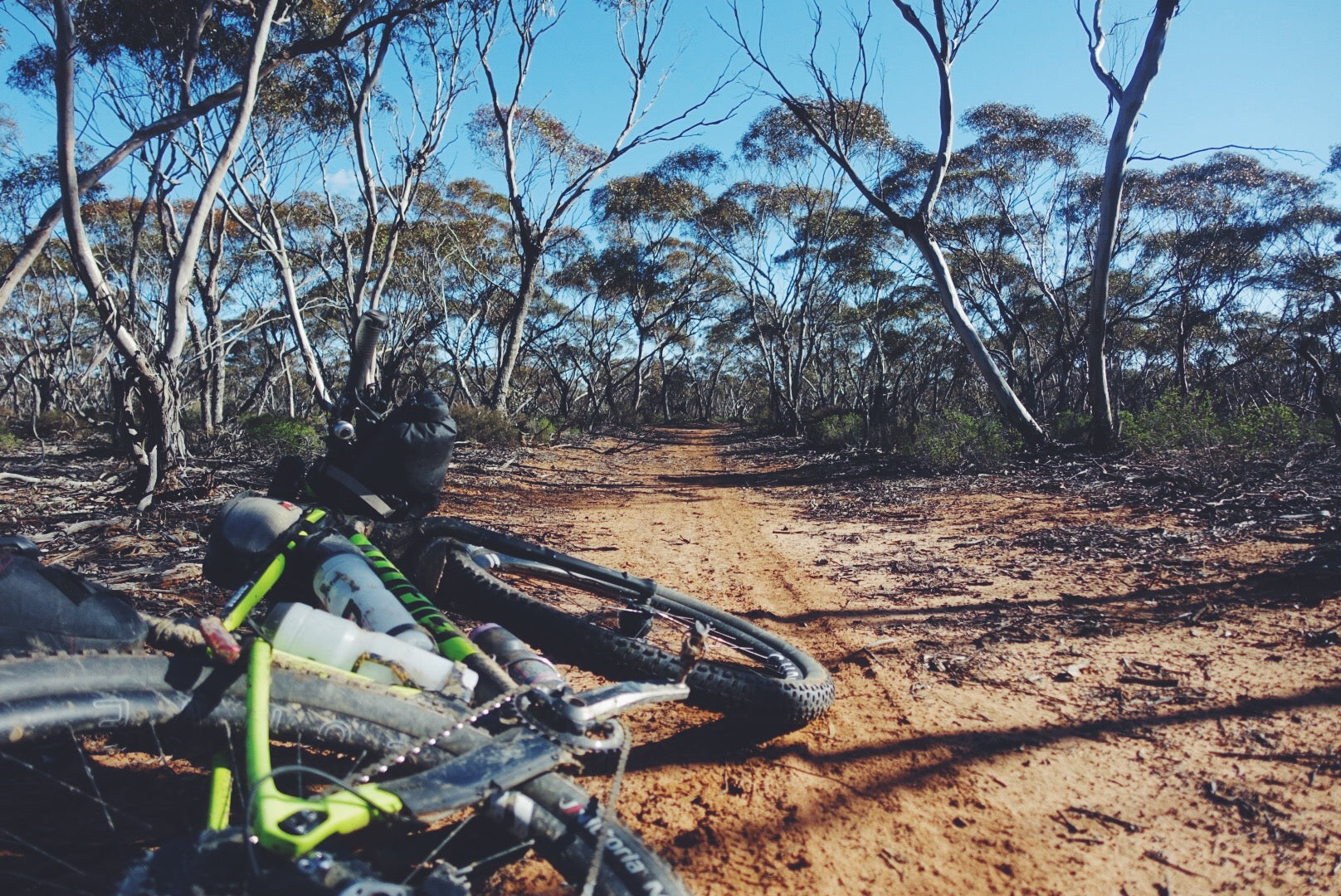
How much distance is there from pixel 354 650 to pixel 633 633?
132cm

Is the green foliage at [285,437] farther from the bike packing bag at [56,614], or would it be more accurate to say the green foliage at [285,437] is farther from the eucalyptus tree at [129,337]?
the bike packing bag at [56,614]

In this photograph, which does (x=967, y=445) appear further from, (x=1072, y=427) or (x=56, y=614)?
(x=56, y=614)

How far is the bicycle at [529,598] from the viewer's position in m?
2.37

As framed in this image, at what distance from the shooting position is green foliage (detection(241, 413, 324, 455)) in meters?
11.6

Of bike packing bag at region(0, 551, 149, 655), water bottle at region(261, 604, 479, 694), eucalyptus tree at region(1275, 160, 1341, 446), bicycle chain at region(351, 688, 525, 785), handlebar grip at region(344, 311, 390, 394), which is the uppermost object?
eucalyptus tree at region(1275, 160, 1341, 446)

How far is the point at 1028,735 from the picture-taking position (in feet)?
8.13

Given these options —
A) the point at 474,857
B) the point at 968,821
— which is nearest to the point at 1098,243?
the point at 968,821

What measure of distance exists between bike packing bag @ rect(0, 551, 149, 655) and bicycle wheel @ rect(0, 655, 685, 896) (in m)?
0.20

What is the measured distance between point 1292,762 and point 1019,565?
2633 millimetres

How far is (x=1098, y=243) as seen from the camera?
9.60m

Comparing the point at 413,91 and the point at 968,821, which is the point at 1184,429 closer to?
the point at 968,821

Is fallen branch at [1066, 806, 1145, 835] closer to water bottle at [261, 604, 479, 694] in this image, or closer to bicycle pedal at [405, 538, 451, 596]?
water bottle at [261, 604, 479, 694]

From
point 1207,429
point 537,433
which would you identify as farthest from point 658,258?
point 1207,429

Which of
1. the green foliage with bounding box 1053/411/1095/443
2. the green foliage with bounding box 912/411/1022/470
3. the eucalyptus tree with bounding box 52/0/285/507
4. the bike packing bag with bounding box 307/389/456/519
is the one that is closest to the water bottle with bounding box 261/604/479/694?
the bike packing bag with bounding box 307/389/456/519
